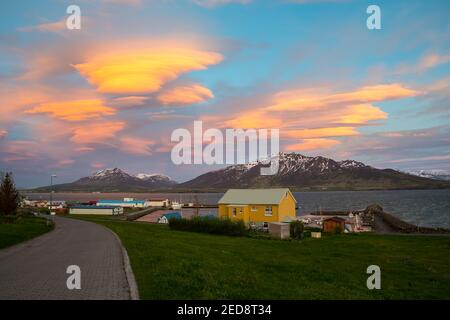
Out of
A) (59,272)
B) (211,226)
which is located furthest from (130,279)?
(211,226)

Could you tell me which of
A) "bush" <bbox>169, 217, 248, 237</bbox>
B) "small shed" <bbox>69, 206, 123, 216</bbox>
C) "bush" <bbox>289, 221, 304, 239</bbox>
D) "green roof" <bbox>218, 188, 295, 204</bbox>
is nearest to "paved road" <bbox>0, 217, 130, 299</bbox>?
"bush" <bbox>169, 217, 248, 237</bbox>

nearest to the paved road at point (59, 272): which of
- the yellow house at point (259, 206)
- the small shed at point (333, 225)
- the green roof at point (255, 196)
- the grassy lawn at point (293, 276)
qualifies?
the grassy lawn at point (293, 276)

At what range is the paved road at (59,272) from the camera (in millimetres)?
13859

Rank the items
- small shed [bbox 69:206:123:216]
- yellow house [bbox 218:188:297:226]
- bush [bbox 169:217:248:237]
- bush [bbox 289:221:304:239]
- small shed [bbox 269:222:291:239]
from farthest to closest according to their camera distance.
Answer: small shed [bbox 69:206:123:216] → yellow house [bbox 218:188:297:226] → bush [bbox 289:221:304:239] → bush [bbox 169:217:248:237] → small shed [bbox 269:222:291:239]

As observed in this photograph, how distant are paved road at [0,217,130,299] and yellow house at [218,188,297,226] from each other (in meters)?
36.4

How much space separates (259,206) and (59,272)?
46.5 m

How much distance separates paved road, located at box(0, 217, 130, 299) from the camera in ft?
45.5

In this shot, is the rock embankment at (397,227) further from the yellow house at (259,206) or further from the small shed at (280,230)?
the small shed at (280,230)

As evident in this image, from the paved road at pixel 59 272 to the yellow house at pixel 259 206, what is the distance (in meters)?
36.4

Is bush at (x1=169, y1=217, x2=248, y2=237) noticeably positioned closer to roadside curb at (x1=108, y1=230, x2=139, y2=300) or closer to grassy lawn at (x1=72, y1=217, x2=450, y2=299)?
grassy lawn at (x1=72, y1=217, x2=450, y2=299)

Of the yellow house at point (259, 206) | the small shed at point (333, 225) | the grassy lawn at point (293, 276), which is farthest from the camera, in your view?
the yellow house at point (259, 206)
